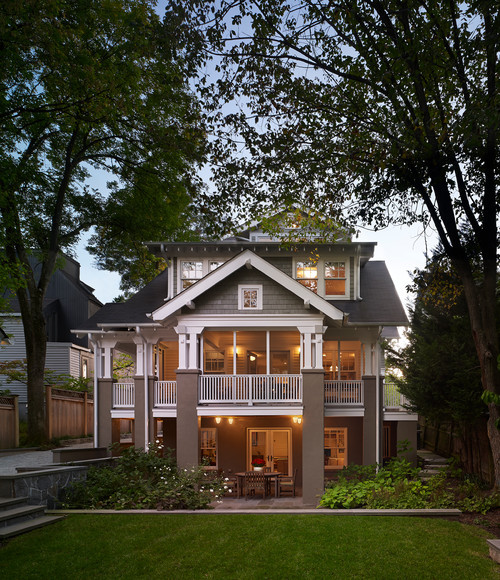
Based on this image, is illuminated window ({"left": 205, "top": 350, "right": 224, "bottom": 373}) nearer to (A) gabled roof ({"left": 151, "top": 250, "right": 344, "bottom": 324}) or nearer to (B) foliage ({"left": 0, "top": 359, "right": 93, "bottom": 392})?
(A) gabled roof ({"left": 151, "top": 250, "right": 344, "bottom": 324})

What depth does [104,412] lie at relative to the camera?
1662 centimetres

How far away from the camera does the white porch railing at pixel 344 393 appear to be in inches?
632

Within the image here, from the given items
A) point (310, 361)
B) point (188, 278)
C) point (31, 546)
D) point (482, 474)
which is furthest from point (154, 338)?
point (482, 474)

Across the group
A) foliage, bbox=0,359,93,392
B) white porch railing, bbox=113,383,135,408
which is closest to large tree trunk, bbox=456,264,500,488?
white porch railing, bbox=113,383,135,408

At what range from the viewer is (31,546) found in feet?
26.3

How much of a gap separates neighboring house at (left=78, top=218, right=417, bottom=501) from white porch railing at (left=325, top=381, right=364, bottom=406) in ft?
0.10

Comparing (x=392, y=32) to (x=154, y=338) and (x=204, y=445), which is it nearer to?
(x=154, y=338)

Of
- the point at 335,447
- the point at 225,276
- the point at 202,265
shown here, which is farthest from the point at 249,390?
the point at 202,265

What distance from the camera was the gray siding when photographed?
15.0 metres

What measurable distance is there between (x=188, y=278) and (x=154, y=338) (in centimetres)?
238

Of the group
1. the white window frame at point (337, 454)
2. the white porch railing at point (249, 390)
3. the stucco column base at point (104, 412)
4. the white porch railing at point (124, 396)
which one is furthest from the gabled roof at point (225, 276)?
the white window frame at point (337, 454)

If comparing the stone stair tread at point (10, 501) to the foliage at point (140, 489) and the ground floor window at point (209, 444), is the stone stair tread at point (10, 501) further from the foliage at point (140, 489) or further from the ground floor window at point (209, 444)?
the ground floor window at point (209, 444)

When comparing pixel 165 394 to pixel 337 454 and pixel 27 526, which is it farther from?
pixel 27 526

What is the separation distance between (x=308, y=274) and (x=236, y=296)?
11.1 feet
